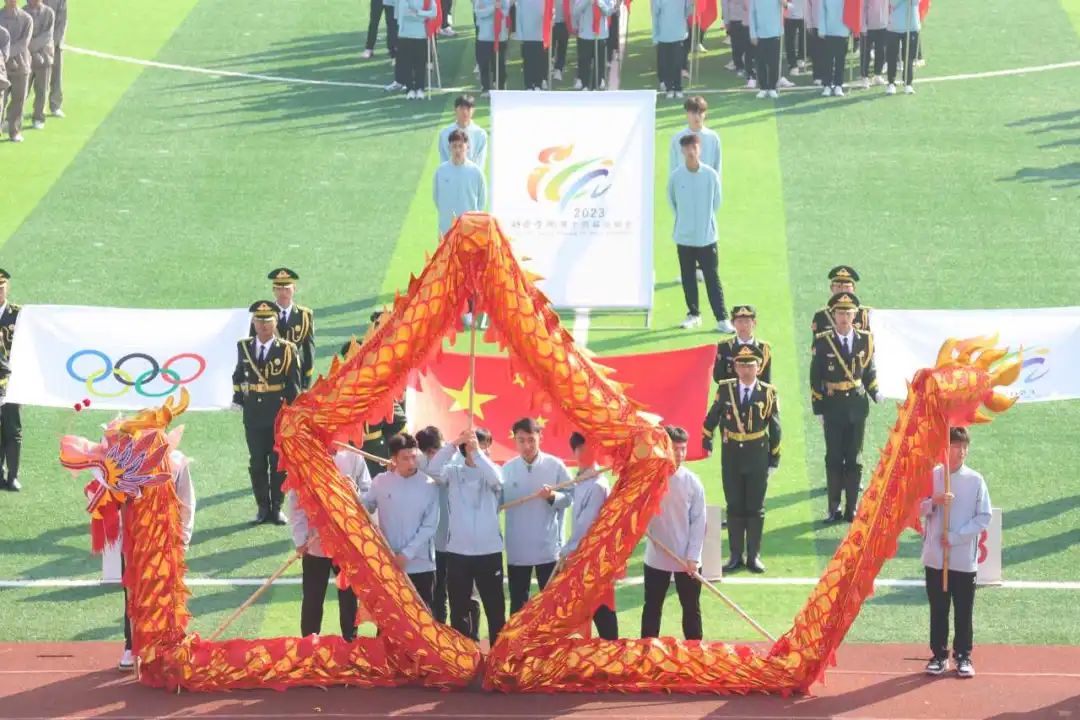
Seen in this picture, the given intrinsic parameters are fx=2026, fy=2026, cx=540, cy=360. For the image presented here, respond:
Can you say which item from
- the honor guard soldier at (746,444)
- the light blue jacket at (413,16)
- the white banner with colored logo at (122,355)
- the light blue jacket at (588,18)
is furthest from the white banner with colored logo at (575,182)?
the light blue jacket at (588,18)

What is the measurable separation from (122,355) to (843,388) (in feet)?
19.1

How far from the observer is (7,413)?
55.3 ft

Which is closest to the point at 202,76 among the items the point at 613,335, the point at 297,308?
the point at 613,335

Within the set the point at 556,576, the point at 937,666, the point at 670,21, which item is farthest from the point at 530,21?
the point at 937,666

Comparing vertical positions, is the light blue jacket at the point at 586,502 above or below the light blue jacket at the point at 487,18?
below

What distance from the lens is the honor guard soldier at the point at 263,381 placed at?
52.8 feet

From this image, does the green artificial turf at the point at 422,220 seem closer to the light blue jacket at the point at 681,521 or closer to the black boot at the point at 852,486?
the black boot at the point at 852,486

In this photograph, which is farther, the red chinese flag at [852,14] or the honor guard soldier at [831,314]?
the red chinese flag at [852,14]

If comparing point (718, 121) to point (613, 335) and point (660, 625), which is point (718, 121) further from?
point (660, 625)

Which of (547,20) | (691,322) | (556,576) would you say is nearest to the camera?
(556,576)

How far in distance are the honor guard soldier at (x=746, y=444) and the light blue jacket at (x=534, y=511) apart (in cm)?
213

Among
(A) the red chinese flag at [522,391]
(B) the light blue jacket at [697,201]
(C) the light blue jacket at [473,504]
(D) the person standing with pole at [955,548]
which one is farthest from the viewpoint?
(B) the light blue jacket at [697,201]

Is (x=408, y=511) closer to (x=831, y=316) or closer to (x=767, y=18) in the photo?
(x=831, y=316)

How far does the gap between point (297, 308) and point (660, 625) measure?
4.35 metres
